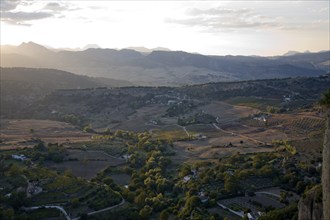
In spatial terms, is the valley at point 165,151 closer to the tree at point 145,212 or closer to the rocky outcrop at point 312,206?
the tree at point 145,212

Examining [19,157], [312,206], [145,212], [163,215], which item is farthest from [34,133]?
[312,206]

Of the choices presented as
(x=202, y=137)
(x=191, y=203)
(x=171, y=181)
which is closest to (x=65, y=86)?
(x=202, y=137)

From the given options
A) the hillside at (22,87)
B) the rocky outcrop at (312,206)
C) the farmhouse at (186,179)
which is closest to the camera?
the rocky outcrop at (312,206)

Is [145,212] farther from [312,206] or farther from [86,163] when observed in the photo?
[86,163]

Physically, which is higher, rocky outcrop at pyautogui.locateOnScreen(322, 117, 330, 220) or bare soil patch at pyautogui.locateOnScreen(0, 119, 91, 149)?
rocky outcrop at pyautogui.locateOnScreen(322, 117, 330, 220)

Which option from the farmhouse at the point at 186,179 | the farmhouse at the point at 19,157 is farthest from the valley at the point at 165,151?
the farmhouse at the point at 186,179

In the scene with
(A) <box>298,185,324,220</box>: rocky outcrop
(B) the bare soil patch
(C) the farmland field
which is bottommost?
(C) the farmland field

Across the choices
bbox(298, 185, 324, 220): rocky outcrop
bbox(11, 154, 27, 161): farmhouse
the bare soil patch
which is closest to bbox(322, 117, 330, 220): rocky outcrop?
bbox(298, 185, 324, 220): rocky outcrop

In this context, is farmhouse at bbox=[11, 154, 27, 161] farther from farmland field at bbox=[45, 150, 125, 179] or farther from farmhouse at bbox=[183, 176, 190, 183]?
farmhouse at bbox=[183, 176, 190, 183]

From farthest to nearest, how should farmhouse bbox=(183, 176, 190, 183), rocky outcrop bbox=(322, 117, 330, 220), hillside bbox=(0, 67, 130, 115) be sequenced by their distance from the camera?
hillside bbox=(0, 67, 130, 115) < farmhouse bbox=(183, 176, 190, 183) < rocky outcrop bbox=(322, 117, 330, 220)
